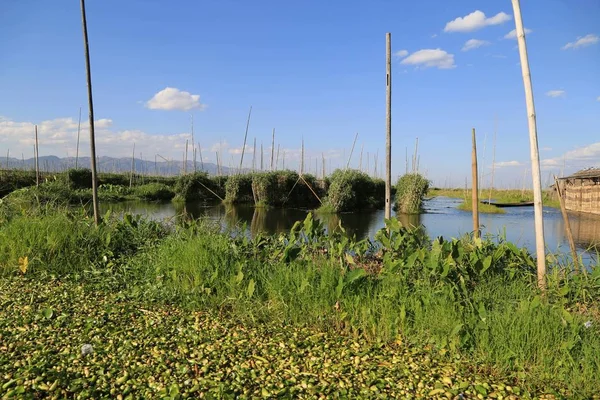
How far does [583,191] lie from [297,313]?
772 inches

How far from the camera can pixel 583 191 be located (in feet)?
58.1

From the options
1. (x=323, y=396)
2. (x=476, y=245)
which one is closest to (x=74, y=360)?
(x=323, y=396)

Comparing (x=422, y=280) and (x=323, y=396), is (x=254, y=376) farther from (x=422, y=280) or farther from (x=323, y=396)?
(x=422, y=280)

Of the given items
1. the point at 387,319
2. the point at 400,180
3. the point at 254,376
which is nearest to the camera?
the point at 254,376

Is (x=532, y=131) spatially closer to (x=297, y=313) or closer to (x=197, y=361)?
(x=297, y=313)

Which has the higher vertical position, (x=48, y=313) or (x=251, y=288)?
(x=251, y=288)

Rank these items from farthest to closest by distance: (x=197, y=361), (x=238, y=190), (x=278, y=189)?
(x=238, y=190) → (x=278, y=189) → (x=197, y=361)

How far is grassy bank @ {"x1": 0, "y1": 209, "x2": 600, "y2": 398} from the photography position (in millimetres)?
2227

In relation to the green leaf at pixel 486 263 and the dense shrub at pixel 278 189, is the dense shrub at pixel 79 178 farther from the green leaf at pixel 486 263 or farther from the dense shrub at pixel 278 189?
the green leaf at pixel 486 263

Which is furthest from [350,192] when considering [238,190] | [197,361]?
[197,361]

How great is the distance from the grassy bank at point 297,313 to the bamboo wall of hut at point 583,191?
653 inches

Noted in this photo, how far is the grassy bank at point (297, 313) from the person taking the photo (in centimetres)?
223

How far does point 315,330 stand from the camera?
2936 millimetres

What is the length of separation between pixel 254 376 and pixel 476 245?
2463 mm
